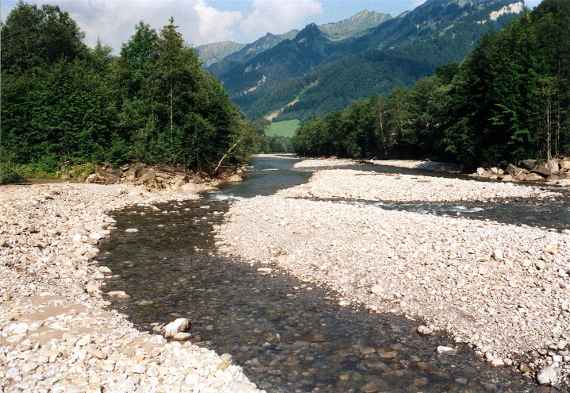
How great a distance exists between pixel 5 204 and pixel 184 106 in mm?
25193

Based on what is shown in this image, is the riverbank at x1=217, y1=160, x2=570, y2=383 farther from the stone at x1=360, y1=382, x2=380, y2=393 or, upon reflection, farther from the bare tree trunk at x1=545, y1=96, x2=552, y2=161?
the bare tree trunk at x1=545, y1=96, x2=552, y2=161

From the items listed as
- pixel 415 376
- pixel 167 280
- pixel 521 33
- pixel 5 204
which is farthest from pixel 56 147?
pixel 521 33

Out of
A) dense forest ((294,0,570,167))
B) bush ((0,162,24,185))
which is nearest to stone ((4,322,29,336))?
bush ((0,162,24,185))

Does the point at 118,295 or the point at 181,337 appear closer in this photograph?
the point at 181,337

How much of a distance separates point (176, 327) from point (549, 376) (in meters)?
8.17

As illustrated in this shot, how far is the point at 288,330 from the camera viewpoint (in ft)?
33.9

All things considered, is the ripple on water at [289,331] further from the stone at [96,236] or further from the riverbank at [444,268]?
the stone at [96,236]

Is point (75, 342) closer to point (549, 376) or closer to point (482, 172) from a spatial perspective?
point (549, 376)

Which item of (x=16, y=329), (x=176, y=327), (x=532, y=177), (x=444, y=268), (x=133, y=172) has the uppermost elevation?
(x=133, y=172)

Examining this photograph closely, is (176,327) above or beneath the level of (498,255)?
beneath

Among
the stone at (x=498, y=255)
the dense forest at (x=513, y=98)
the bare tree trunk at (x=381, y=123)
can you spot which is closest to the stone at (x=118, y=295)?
the stone at (x=498, y=255)

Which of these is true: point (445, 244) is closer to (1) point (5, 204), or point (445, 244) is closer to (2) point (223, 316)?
(2) point (223, 316)

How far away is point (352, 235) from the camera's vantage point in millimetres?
17594

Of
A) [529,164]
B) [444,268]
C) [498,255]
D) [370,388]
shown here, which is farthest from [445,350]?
[529,164]
